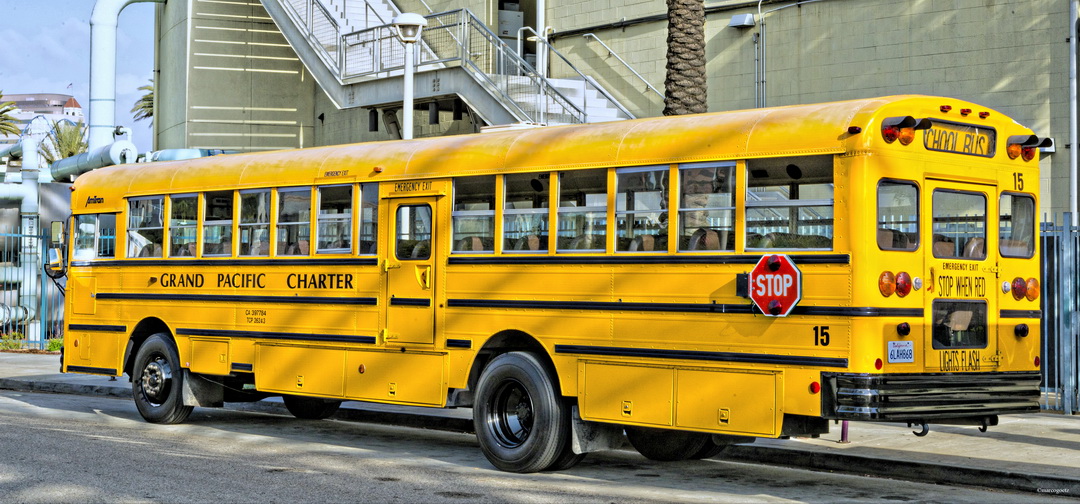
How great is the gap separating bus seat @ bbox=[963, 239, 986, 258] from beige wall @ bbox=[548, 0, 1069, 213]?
998 cm

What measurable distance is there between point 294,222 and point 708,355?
5.04m

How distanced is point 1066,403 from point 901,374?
258 inches

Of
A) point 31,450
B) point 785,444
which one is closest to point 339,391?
point 31,450

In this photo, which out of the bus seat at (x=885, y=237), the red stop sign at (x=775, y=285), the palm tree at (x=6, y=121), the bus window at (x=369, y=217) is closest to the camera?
the bus seat at (x=885, y=237)

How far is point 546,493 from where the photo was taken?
31.6 feet

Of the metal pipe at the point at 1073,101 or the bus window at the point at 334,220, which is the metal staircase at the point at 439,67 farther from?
the bus window at the point at 334,220

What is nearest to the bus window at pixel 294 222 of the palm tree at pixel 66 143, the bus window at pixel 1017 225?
the bus window at pixel 1017 225

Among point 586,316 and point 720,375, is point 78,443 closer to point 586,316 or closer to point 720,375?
point 586,316

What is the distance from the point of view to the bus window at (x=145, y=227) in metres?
14.6

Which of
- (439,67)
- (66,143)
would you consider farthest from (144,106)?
(439,67)

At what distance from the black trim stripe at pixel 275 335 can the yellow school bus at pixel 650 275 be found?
3 centimetres

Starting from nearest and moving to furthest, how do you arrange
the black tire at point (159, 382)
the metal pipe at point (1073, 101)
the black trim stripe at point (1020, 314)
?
the black trim stripe at point (1020, 314) → the black tire at point (159, 382) → the metal pipe at point (1073, 101)

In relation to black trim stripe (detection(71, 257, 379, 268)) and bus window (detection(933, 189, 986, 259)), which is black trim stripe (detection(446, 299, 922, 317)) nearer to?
bus window (detection(933, 189, 986, 259))

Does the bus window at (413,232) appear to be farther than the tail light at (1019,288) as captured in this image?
Yes
